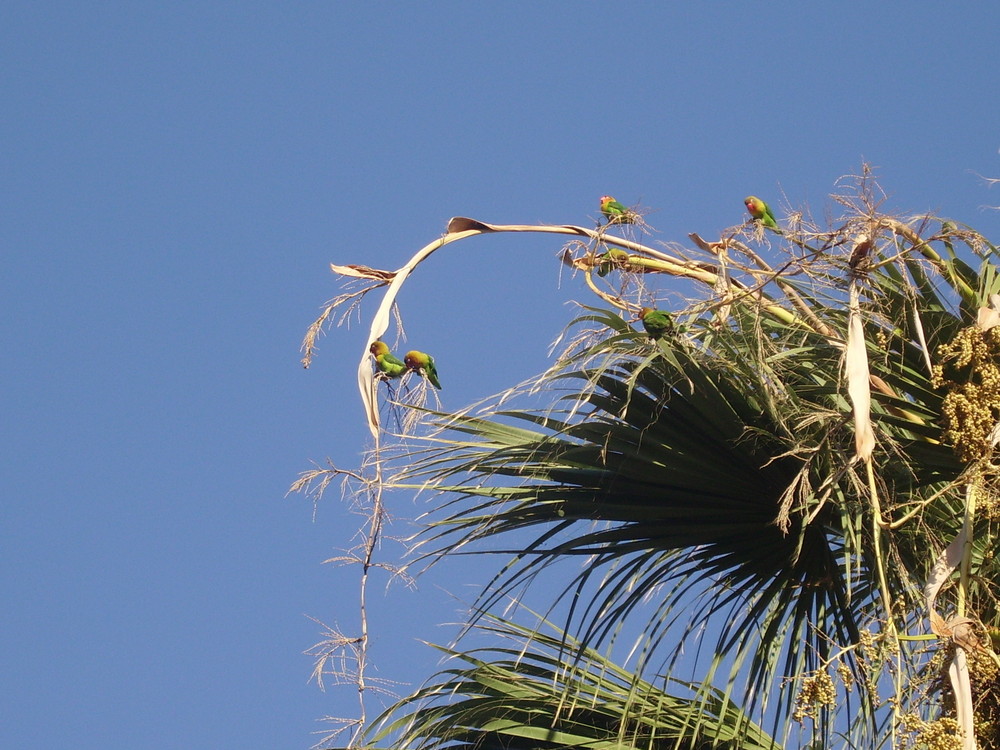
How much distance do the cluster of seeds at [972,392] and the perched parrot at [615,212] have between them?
46.3 inches

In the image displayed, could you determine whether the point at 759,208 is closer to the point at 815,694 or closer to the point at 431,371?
the point at 431,371

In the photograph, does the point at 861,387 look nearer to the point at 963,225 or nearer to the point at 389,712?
the point at 963,225

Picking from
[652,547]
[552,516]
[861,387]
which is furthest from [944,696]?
[552,516]

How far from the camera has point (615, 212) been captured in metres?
4.65

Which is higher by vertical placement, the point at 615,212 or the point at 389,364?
the point at 615,212

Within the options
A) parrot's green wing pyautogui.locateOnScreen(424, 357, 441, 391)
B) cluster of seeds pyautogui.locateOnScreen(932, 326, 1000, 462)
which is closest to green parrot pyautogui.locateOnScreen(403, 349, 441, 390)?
parrot's green wing pyautogui.locateOnScreen(424, 357, 441, 391)

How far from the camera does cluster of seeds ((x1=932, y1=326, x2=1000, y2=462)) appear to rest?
3107mm

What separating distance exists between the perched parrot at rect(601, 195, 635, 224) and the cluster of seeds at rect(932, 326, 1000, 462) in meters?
1.18

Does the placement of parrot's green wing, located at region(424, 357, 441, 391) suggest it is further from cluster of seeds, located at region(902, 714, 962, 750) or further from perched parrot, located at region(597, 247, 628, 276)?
cluster of seeds, located at region(902, 714, 962, 750)

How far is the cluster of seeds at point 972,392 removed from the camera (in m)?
3.11

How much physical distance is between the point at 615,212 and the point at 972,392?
176 cm

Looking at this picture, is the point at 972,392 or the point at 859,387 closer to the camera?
the point at 859,387

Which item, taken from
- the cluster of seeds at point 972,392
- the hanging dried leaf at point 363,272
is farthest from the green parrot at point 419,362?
the cluster of seeds at point 972,392

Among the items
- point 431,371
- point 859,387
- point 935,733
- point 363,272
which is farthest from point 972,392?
point 431,371
